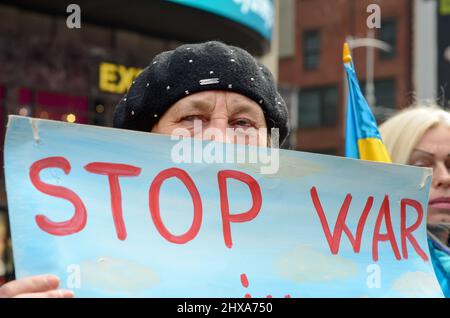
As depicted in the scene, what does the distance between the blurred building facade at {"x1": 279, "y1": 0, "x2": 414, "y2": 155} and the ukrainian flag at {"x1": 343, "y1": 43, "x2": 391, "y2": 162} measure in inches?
1069

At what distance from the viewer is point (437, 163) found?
2512 mm

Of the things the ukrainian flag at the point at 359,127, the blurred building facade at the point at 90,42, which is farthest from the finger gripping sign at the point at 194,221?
the blurred building facade at the point at 90,42

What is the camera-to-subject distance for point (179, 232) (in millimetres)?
1659

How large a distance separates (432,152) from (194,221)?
116 centimetres

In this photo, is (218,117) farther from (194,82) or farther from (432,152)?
(432,152)

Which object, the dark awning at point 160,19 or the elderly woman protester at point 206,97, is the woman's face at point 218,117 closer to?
the elderly woman protester at point 206,97

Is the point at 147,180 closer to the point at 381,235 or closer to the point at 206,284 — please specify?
the point at 206,284

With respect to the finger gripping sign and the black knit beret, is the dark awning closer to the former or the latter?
the black knit beret

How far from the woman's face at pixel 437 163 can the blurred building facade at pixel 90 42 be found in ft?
28.1

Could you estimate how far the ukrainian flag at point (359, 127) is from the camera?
2623 mm

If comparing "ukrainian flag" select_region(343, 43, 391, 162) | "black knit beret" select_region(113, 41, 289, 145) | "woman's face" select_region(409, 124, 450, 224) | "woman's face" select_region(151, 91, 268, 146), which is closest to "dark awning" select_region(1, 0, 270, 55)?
"ukrainian flag" select_region(343, 43, 391, 162)
